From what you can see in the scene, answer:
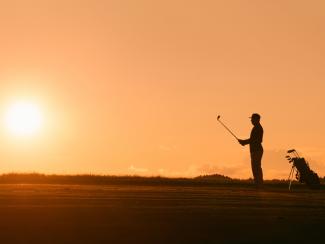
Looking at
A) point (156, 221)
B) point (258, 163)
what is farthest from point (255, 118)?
point (156, 221)

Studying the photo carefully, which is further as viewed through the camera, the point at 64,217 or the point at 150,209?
the point at 150,209

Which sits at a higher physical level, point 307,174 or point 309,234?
point 307,174

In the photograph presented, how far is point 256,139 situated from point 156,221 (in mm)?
12642

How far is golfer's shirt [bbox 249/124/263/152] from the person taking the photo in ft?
75.2

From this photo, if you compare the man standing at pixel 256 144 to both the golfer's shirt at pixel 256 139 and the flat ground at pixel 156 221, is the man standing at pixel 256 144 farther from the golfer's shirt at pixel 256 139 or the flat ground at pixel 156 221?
the flat ground at pixel 156 221

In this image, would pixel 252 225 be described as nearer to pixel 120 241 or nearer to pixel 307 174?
pixel 120 241

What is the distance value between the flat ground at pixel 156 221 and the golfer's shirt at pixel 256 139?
776 cm

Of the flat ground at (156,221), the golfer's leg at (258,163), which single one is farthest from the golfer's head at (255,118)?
the flat ground at (156,221)

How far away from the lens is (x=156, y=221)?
34.8 ft

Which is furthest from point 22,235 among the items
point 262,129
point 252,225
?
point 262,129

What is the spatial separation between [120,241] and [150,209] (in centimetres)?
449

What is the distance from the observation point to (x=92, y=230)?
30.6 ft

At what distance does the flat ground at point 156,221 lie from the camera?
8742mm

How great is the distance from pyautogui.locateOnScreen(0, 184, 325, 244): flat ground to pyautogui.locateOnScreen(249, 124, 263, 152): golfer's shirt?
7.76 m
